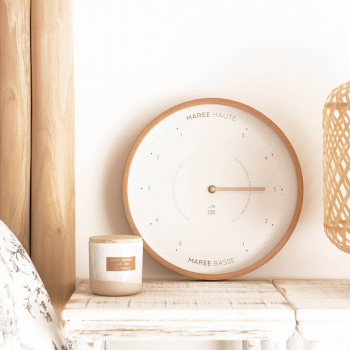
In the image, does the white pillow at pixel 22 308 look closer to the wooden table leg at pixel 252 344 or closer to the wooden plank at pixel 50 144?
the wooden plank at pixel 50 144

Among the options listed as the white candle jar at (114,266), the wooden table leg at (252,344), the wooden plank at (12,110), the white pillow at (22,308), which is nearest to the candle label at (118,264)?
the white candle jar at (114,266)

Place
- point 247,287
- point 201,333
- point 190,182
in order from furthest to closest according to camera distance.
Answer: point 190,182 < point 247,287 < point 201,333

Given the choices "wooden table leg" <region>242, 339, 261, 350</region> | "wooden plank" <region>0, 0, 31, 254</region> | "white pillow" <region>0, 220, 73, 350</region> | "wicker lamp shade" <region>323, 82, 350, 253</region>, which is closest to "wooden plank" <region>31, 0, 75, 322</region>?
"wooden plank" <region>0, 0, 31, 254</region>

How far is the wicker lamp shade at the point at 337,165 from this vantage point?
2.89 ft

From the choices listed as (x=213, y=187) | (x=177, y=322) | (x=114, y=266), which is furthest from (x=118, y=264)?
(x=213, y=187)

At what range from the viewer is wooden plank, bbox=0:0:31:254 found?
99 cm

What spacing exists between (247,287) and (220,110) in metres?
0.44

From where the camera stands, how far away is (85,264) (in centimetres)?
111

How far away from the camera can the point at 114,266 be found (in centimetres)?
87

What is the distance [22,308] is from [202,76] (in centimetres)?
71

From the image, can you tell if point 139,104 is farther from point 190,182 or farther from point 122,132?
point 190,182

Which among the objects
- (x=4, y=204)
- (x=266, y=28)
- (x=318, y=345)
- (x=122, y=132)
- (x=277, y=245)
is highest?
(x=266, y=28)

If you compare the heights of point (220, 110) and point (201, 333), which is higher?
point (220, 110)

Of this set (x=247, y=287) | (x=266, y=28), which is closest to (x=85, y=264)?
(x=247, y=287)
